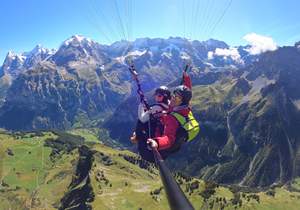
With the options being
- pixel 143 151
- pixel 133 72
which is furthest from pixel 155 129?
pixel 133 72

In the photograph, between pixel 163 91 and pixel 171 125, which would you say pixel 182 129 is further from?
pixel 163 91

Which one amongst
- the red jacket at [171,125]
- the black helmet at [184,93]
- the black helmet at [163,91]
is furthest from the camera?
the black helmet at [163,91]

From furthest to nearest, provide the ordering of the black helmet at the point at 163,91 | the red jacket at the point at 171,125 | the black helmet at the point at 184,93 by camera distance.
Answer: the black helmet at the point at 163,91 < the black helmet at the point at 184,93 < the red jacket at the point at 171,125

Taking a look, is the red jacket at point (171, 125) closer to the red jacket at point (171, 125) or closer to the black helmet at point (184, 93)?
the red jacket at point (171, 125)

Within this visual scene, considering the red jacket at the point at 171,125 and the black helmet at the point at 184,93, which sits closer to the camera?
the red jacket at the point at 171,125

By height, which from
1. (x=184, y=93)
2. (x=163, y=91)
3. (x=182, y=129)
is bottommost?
(x=182, y=129)

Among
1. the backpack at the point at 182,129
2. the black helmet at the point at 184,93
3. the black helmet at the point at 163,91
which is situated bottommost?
the backpack at the point at 182,129

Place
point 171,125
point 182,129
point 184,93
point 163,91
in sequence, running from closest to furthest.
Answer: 1. point 171,125
2. point 184,93
3. point 182,129
4. point 163,91

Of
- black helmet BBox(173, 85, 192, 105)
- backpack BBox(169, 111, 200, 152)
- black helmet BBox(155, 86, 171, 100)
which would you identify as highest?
black helmet BBox(155, 86, 171, 100)

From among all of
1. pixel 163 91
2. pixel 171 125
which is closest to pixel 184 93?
pixel 171 125

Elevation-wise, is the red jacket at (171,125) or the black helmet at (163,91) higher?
the black helmet at (163,91)

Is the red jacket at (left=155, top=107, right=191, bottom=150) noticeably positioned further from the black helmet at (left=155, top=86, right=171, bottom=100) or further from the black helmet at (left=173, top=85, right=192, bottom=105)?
the black helmet at (left=155, top=86, right=171, bottom=100)

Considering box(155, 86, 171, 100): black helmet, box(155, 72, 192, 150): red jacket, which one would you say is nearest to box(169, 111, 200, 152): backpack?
box(155, 72, 192, 150): red jacket

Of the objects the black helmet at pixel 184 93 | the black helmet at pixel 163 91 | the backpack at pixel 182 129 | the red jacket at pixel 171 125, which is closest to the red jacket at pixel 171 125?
the red jacket at pixel 171 125
